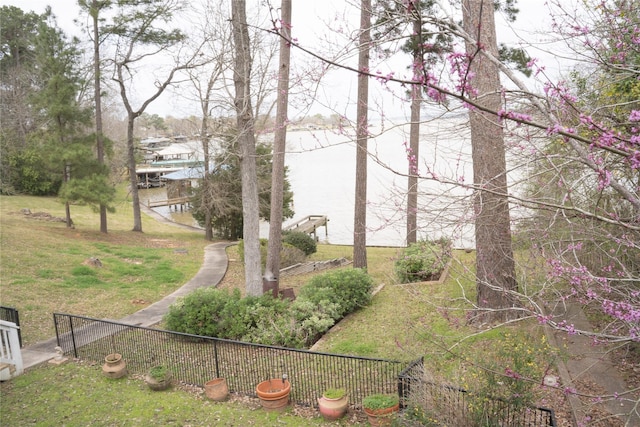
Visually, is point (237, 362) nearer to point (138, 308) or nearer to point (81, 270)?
point (138, 308)

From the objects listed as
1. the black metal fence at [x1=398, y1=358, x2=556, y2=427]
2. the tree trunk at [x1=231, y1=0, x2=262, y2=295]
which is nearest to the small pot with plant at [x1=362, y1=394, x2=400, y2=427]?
the black metal fence at [x1=398, y1=358, x2=556, y2=427]

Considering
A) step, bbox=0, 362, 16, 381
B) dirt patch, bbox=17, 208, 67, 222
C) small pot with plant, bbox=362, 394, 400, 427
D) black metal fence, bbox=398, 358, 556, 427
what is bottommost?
step, bbox=0, 362, 16, 381

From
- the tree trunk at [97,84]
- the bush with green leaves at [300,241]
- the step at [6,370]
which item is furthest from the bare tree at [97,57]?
the step at [6,370]

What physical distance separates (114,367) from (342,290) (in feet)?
14.4

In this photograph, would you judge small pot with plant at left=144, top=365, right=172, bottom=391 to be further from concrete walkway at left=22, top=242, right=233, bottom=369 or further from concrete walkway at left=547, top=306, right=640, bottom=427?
concrete walkway at left=547, top=306, right=640, bottom=427

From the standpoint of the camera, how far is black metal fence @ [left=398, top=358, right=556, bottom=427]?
187 inches

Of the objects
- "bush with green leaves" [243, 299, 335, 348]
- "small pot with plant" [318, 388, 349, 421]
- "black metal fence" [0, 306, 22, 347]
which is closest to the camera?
"small pot with plant" [318, 388, 349, 421]

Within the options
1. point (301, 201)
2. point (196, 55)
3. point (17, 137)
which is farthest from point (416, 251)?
point (17, 137)

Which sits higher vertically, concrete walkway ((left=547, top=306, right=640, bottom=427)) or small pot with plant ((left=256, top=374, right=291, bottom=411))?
concrete walkway ((left=547, top=306, right=640, bottom=427))

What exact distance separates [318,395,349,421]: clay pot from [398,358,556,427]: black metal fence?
0.98 meters

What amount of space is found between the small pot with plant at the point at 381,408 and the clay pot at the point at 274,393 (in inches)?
48.2

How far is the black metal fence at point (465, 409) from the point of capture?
4742 millimetres

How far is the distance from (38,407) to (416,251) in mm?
8439

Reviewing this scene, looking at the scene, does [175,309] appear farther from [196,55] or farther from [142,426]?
[196,55]
